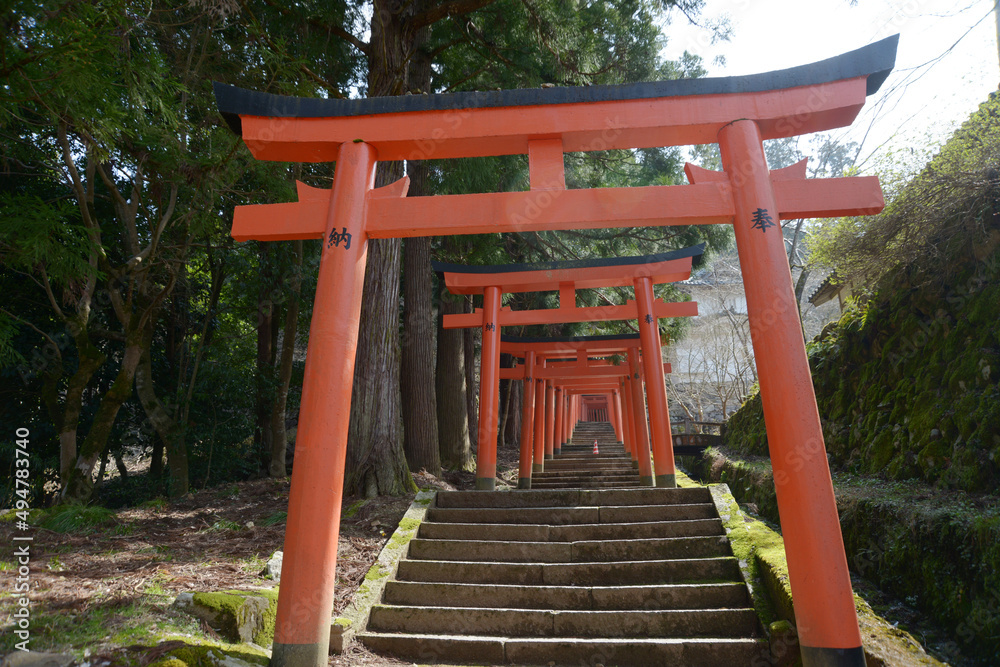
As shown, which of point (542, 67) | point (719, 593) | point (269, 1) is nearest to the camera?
point (719, 593)

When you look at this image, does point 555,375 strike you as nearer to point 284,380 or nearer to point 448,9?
point 284,380

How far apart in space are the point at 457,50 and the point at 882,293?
26.6 feet

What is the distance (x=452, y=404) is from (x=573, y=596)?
7630 millimetres

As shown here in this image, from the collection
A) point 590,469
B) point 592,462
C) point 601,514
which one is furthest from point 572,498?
point 592,462

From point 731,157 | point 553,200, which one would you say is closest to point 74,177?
point 553,200

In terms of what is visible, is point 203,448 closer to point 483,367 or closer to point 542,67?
point 483,367

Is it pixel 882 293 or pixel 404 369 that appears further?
pixel 404 369

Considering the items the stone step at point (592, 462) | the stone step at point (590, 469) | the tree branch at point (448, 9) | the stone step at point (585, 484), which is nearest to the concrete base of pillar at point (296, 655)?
the tree branch at point (448, 9)

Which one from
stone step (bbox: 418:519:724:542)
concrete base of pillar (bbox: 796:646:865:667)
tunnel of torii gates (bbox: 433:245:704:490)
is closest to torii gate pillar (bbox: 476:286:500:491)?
tunnel of torii gates (bbox: 433:245:704:490)

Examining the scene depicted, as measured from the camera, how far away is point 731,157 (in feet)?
12.5

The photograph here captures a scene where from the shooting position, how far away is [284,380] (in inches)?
421

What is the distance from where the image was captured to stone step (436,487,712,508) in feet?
19.7

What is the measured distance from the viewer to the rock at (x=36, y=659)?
2.44 m

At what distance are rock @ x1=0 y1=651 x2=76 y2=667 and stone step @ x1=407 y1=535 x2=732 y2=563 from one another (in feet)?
10.0
